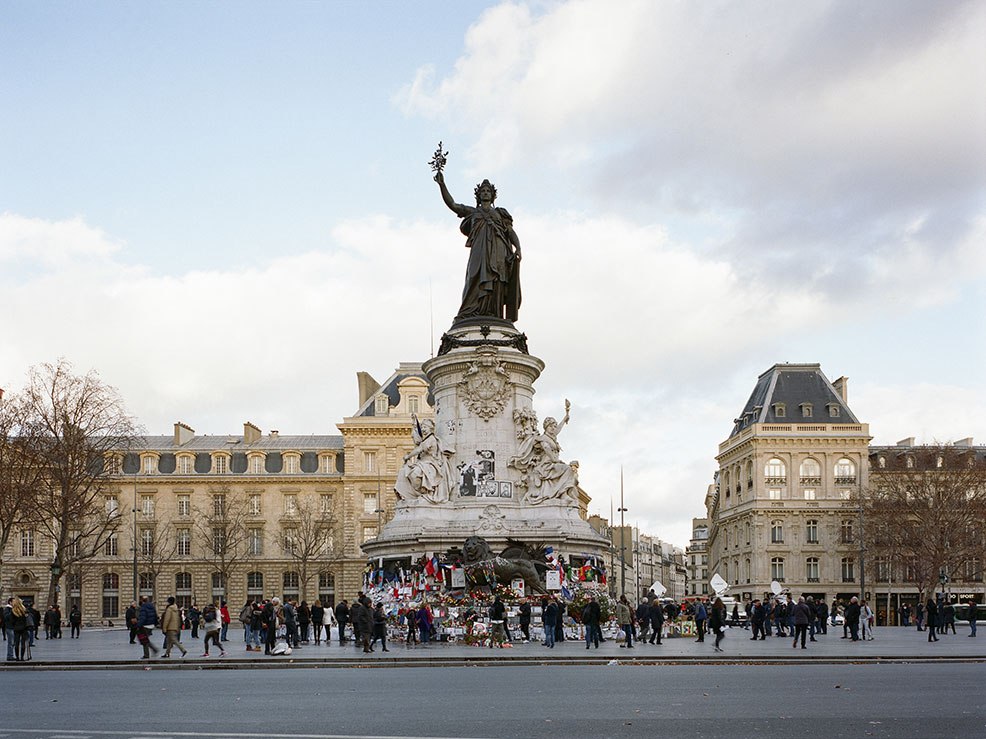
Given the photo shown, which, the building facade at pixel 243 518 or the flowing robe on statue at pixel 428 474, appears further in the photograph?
the building facade at pixel 243 518

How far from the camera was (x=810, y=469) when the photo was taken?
326 ft

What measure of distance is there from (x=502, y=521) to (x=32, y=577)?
69357mm

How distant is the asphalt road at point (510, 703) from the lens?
13844mm

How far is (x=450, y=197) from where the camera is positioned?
4106cm

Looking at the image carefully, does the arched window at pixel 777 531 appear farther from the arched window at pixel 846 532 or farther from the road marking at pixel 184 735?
the road marking at pixel 184 735

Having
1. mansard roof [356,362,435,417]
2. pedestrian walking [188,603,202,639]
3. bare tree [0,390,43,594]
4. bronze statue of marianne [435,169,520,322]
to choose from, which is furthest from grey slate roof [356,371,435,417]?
bronze statue of marianne [435,169,520,322]

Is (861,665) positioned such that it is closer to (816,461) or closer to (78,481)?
(78,481)

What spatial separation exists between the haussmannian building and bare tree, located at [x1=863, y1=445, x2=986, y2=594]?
9.44m

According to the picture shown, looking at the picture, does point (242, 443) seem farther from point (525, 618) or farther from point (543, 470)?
point (525, 618)

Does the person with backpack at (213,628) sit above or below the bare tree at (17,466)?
below

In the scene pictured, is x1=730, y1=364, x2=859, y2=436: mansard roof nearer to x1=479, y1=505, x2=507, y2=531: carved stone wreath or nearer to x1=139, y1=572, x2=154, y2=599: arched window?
x1=139, y1=572, x2=154, y2=599: arched window

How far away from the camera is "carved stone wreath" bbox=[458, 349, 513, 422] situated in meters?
38.2

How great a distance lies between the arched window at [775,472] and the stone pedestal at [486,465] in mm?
63057

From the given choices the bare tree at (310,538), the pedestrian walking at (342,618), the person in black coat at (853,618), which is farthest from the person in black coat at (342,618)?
the bare tree at (310,538)
